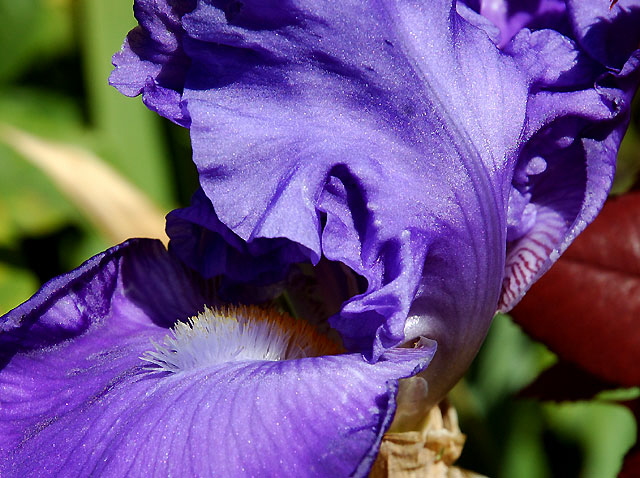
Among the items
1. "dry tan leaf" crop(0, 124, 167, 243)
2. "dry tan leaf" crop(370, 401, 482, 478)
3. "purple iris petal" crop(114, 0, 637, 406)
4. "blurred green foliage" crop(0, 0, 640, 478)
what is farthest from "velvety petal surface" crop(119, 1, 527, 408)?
"dry tan leaf" crop(0, 124, 167, 243)

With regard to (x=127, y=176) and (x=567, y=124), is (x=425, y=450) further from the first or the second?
(x=127, y=176)

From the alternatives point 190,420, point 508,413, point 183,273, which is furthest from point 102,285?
point 508,413

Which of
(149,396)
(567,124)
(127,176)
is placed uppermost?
(567,124)

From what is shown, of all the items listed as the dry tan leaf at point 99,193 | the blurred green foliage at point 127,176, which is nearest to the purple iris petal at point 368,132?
the blurred green foliage at point 127,176

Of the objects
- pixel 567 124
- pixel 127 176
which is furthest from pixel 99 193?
pixel 567 124

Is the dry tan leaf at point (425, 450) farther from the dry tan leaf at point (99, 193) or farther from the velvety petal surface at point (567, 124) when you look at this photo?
the dry tan leaf at point (99, 193)

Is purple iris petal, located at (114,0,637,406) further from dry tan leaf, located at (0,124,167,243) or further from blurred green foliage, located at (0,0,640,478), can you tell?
dry tan leaf, located at (0,124,167,243)
